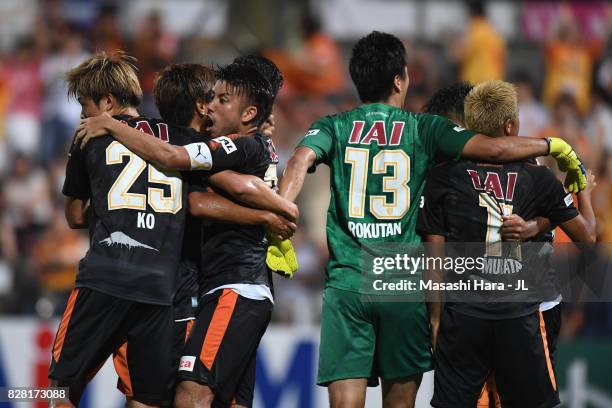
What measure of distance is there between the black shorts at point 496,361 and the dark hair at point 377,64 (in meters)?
1.44

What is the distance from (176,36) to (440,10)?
4544mm

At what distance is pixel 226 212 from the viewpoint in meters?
5.98

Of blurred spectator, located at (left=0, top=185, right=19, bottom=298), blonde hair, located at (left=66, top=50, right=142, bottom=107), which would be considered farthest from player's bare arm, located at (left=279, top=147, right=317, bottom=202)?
blurred spectator, located at (left=0, top=185, right=19, bottom=298)

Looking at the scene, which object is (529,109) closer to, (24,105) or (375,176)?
(24,105)

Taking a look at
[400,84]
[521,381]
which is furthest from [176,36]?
[521,381]

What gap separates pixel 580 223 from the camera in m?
6.10

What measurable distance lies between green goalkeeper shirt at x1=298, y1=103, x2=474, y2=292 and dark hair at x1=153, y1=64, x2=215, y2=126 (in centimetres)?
72

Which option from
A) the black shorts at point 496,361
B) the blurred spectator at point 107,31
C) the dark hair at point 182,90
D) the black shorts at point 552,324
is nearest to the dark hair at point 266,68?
the dark hair at point 182,90

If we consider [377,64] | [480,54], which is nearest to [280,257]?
[377,64]

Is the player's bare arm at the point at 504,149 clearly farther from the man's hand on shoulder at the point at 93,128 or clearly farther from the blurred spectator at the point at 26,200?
the blurred spectator at the point at 26,200

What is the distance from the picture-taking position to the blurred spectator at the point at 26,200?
507 inches

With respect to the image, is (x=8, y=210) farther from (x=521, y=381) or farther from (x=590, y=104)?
(x=521, y=381)

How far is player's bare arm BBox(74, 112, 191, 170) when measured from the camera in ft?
19.0

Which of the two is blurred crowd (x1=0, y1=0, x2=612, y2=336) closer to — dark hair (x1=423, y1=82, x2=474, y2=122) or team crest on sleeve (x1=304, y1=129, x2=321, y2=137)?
dark hair (x1=423, y1=82, x2=474, y2=122)
